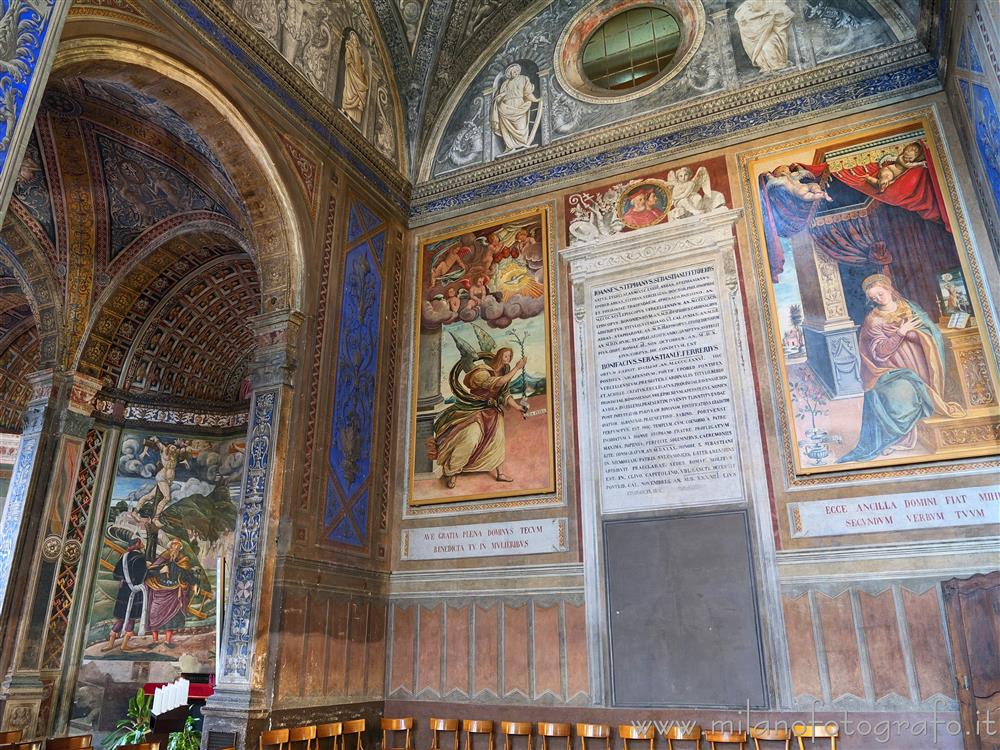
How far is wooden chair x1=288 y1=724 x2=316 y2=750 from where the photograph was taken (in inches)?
264

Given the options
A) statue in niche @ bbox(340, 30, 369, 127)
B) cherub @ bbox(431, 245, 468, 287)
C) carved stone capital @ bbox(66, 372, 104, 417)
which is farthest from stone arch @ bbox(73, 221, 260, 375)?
cherub @ bbox(431, 245, 468, 287)

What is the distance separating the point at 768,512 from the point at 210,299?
8952 millimetres

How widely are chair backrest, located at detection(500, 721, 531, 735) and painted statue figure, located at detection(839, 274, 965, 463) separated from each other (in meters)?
4.06

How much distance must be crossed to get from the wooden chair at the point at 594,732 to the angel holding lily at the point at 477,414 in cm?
271

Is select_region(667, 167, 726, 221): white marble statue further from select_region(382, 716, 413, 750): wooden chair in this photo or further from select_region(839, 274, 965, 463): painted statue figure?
select_region(382, 716, 413, 750): wooden chair

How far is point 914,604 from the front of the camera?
21.1 ft

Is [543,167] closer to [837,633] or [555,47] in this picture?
[555,47]

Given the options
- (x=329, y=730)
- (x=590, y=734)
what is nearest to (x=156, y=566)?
(x=329, y=730)

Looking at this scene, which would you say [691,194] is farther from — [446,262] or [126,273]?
[126,273]

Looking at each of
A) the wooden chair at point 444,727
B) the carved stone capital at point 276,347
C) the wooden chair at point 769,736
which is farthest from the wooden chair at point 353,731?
the wooden chair at point 769,736

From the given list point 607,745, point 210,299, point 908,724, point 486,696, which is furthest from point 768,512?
point 210,299

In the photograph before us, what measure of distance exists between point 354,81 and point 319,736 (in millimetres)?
7817

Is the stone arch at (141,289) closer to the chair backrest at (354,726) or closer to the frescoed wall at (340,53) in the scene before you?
the frescoed wall at (340,53)

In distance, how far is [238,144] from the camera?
25.1ft
